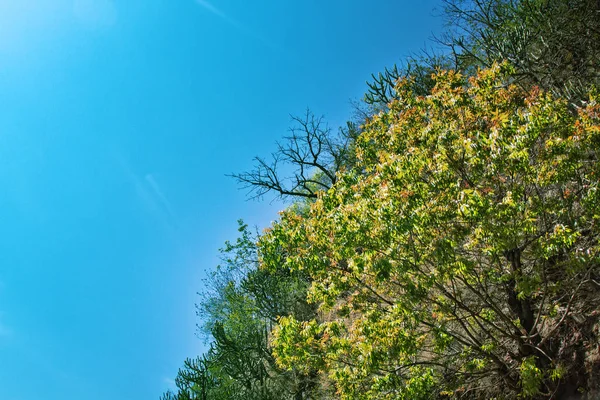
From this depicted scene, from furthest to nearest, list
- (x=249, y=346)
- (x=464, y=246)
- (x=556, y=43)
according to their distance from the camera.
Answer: (x=249, y=346) < (x=556, y=43) < (x=464, y=246)

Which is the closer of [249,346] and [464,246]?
[464,246]

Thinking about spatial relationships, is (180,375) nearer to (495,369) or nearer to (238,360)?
(238,360)

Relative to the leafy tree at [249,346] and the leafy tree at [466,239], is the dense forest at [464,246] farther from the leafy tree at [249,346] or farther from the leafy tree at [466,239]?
the leafy tree at [249,346]

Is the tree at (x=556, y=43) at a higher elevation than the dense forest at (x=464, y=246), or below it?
higher

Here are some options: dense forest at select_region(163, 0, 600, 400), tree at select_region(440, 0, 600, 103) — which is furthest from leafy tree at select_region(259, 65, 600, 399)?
tree at select_region(440, 0, 600, 103)

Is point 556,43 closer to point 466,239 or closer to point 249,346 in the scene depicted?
point 466,239

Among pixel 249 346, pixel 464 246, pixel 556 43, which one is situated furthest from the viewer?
pixel 249 346

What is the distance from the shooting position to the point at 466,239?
27.6 feet

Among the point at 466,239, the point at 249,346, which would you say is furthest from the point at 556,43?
the point at 249,346

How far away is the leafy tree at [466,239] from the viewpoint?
657 centimetres

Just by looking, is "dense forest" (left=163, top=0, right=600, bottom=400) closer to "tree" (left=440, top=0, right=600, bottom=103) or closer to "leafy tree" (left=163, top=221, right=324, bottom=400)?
"tree" (left=440, top=0, right=600, bottom=103)

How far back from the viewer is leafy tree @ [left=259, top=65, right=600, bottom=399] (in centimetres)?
657

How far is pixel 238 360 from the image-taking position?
19.9 metres

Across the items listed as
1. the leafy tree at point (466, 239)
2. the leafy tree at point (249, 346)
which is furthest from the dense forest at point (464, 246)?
the leafy tree at point (249, 346)
